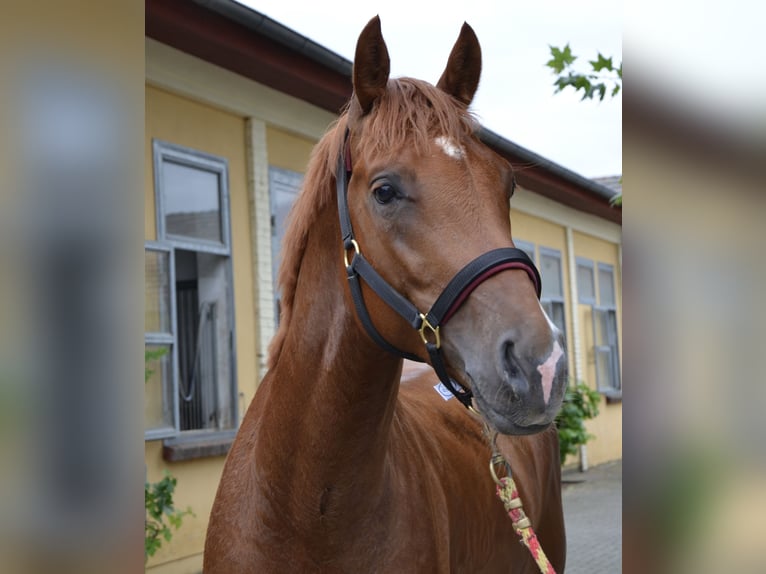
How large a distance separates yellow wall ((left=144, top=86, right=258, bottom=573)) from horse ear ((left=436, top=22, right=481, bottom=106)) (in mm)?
3658

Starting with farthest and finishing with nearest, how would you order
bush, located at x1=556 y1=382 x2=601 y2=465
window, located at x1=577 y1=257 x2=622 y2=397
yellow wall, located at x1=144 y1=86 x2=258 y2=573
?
1. window, located at x1=577 y1=257 x2=622 y2=397
2. bush, located at x1=556 y1=382 x2=601 y2=465
3. yellow wall, located at x1=144 y1=86 x2=258 y2=573

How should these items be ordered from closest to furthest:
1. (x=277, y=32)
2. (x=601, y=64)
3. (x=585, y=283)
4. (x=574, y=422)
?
(x=601, y=64)
(x=277, y=32)
(x=574, y=422)
(x=585, y=283)

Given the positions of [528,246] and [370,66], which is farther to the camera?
[528,246]

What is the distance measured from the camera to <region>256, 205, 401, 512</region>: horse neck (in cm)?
191

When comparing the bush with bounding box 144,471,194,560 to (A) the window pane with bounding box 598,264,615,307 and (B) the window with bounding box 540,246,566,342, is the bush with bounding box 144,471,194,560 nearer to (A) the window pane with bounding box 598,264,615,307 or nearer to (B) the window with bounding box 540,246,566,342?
(B) the window with bounding box 540,246,566,342

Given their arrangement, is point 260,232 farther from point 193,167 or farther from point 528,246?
point 528,246

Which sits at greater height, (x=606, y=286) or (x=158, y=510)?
(x=606, y=286)

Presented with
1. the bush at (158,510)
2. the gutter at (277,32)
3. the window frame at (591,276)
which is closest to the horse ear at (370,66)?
the bush at (158,510)

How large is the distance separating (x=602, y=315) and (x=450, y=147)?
13.1 metres

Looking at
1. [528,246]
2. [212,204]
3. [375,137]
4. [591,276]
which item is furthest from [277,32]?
[591,276]

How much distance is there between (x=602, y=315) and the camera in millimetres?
14242

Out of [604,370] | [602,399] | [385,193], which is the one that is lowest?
[602,399]

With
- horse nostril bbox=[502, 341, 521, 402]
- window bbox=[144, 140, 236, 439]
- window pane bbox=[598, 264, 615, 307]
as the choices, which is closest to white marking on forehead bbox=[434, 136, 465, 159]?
horse nostril bbox=[502, 341, 521, 402]

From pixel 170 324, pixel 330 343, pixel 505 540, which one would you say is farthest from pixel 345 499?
pixel 170 324
